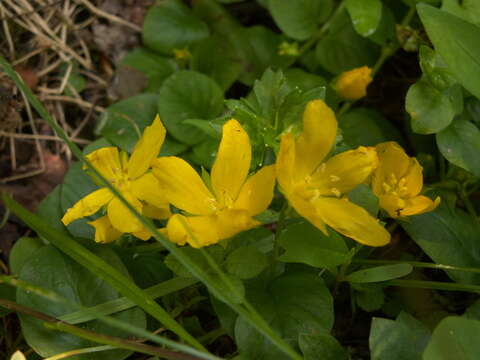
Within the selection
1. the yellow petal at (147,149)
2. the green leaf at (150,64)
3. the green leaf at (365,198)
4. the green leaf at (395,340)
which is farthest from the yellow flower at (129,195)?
the green leaf at (150,64)

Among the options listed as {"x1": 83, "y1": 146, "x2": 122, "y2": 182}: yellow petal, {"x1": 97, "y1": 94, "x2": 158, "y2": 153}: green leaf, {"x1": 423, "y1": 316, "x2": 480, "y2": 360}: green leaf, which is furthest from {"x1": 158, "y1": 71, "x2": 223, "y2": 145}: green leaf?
{"x1": 423, "y1": 316, "x2": 480, "y2": 360}: green leaf

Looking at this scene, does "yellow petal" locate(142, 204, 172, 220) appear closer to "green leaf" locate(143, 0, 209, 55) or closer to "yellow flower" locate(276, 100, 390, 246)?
"yellow flower" locate(276, 100, 390, 246)

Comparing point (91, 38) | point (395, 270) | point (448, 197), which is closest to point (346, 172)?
point (395, 270)

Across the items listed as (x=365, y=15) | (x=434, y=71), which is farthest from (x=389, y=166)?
(x=365, y=15)

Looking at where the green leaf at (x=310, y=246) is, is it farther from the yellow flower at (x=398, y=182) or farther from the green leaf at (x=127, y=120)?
the green leaf at (x=127, y=120)

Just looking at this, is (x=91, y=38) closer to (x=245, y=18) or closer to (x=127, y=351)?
(x=245, y=18)

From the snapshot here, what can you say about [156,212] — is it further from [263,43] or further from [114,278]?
[263,43]

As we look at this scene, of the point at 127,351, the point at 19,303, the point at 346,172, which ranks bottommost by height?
the point at 127,351
